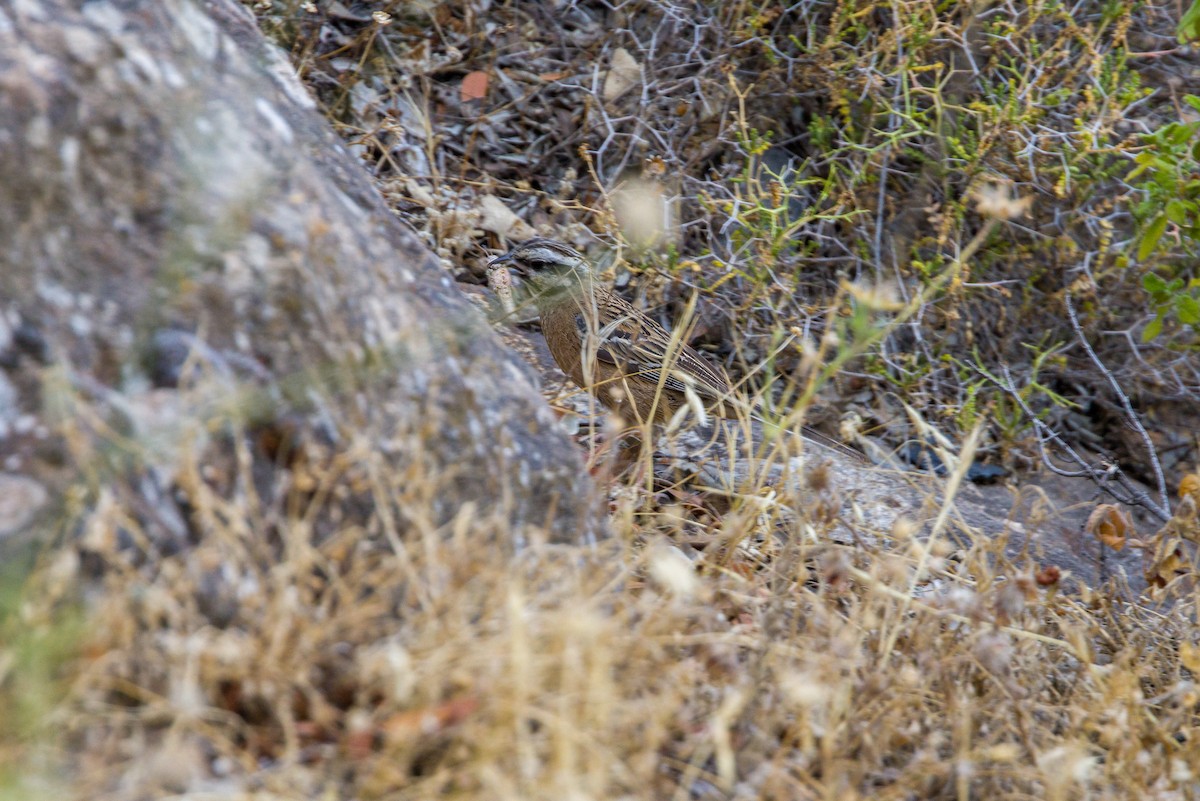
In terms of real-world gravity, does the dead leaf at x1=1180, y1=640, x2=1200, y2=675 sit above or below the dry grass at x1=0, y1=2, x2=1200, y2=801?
below

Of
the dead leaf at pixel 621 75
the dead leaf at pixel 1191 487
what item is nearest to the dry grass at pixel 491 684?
the dead leaf at pixel 1191 487

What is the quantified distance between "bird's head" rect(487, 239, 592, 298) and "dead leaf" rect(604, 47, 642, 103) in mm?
1334

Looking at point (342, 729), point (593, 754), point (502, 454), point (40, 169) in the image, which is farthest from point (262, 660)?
point (40, 169)

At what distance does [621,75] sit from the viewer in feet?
20.1

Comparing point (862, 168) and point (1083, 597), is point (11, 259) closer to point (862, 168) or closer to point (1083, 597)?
point (1083, 597)

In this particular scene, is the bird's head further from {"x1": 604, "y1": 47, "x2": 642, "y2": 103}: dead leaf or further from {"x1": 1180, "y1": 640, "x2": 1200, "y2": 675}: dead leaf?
{"x1": 1180, "y1": 640, "x2": 1200, "y2": 675}: dead leaf

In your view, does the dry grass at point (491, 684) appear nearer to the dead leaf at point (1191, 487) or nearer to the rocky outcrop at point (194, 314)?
the rocky outcrop at point (194, 314)

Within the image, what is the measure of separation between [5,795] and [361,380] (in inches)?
39.8

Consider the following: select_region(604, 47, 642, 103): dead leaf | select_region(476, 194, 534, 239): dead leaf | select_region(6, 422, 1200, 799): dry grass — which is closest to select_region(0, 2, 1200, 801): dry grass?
select_region(6, 422, 1200, 799): dry grass

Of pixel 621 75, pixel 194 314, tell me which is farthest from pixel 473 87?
pixel 194 314

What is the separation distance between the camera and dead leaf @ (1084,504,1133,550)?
3817 mm

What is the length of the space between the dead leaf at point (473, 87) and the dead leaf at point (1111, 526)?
3.89 m

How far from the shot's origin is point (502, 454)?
261cm

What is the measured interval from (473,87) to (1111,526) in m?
3.99
